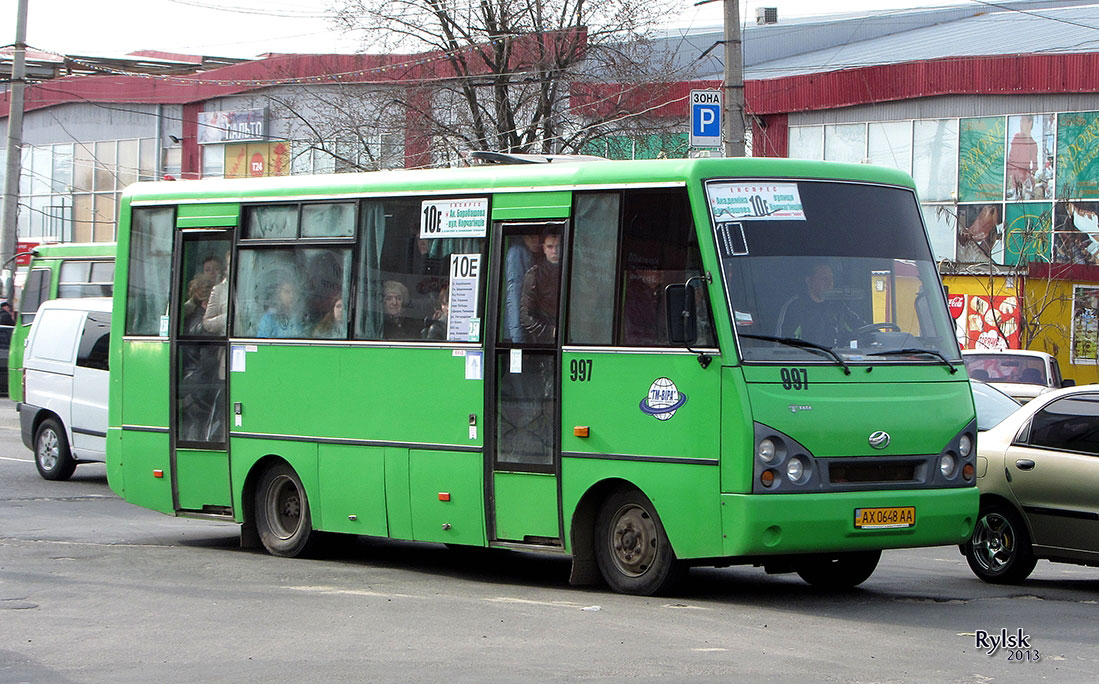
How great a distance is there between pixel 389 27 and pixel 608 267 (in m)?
29.0

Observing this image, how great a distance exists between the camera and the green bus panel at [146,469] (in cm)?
1331

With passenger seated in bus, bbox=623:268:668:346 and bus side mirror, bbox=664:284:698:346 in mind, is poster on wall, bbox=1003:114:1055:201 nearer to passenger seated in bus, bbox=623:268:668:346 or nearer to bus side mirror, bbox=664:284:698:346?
passenger seated in bus, bbox=623:268:668:346

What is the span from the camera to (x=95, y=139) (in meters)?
58.2

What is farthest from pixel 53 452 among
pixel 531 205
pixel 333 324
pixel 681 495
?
pixel 681 495

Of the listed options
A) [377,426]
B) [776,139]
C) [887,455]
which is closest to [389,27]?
[776,139]

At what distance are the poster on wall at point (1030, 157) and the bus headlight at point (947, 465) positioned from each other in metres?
26.5

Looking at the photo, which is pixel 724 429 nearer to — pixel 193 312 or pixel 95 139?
pixel 193 312

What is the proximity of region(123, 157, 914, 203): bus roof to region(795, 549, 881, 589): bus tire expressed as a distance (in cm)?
250

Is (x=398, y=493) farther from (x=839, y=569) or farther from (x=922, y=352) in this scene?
(x=922, y=352)

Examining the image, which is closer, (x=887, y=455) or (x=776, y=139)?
(x=887, y=455)

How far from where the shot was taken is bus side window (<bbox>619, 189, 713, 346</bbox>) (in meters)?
9.76

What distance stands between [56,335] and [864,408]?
41.8 ft

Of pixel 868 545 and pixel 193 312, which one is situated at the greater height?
pixel 193 312

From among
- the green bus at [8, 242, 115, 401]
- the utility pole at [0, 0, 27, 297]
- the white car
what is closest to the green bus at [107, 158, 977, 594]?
the white car
